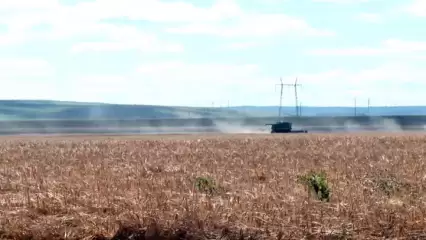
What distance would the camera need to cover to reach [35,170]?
2506 cm

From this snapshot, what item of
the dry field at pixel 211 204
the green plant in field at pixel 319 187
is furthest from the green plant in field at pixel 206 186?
the green plant in field at pixel 319 187

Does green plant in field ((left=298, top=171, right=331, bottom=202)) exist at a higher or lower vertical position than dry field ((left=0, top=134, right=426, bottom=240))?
higher

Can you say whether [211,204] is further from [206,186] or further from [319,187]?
[206,186]

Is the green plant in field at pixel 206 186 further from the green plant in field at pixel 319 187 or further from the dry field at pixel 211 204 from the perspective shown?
the green plant in field at pixel 319 187

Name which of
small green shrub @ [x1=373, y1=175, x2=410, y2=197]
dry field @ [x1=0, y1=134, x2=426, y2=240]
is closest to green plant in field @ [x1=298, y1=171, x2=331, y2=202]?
dry field @ [x1=0, y1=134, x2=426, y2=240]

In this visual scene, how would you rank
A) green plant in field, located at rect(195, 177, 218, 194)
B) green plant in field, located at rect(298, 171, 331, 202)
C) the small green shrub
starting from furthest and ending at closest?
1. green plant in field, located at rect(195, 177, 218, 194)
2. the small green shrub
3. green plant in field, located at rect(298, 171, 331, 202)

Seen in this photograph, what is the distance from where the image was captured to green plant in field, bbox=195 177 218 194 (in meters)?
18.1

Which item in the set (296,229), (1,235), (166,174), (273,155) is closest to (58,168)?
(166,174)

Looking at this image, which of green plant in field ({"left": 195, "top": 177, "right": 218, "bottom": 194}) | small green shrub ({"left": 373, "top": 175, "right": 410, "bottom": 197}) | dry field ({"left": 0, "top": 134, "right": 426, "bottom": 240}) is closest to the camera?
dry field ({"left": 0, "top": 134, "right": 426, "bottom": 240})

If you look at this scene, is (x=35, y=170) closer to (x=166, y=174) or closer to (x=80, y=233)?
(x=166, y=174)

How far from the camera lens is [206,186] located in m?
18.6

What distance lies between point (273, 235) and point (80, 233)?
9.60ft

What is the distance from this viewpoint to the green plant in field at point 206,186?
59.4ft

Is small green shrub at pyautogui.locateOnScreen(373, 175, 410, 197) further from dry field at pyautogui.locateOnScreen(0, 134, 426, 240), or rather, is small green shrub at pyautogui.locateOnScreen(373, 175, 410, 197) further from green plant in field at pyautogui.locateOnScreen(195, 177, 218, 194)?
green plant in field at pyautogui.locateOnScreen(195, 177, 218, 194)
